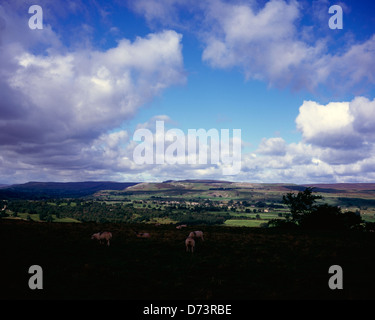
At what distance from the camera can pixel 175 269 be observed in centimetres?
1497

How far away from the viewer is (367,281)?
43.0ft

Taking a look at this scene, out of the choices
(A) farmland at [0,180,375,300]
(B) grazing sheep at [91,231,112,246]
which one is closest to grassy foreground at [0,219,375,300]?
(A) farmland at [0,180,375,300]

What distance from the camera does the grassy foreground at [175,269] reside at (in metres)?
11.4

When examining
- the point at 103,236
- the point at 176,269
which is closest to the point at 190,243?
the point at 176,269

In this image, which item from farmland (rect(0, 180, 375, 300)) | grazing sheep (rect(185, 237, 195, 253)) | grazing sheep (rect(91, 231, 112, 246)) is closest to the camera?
farmland (rect(0, 180, 375, 300))

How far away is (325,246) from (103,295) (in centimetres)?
2307

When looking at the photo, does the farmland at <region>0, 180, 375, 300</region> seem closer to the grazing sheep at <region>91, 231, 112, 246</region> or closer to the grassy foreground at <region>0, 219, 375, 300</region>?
the grassy foreground at <region>0, 219, 375, 300</region>

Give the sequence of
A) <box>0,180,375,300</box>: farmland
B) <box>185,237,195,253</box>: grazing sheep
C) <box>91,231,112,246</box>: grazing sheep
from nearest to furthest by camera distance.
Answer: <box>0,180,375,300</box>: farmland < <box>185,237,195,253</box>: grazing sheep < <box>91,231,112,246</box>: grazing sheep

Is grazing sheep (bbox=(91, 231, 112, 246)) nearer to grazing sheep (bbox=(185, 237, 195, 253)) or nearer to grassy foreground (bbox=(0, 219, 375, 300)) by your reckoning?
grassy foreground (bbox=(0, 219, 375, 300))

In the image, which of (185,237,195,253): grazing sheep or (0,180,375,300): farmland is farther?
(185,237,195,253): grazing sheep

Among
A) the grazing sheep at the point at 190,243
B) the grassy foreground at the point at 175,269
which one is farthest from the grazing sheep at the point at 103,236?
the grazing sheep at the point at 190,243

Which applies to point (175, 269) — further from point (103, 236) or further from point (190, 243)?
point (103, 236)

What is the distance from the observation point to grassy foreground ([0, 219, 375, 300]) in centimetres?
1145
